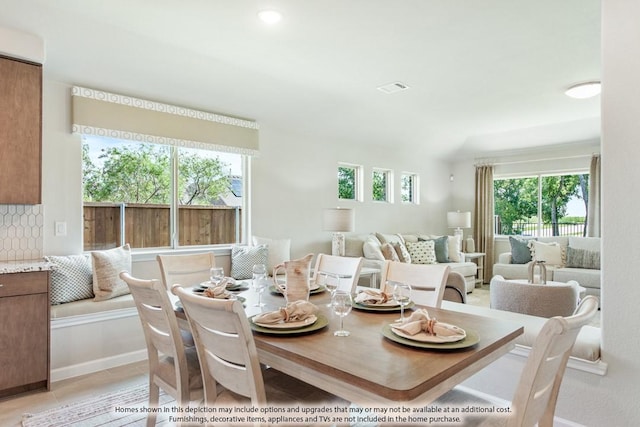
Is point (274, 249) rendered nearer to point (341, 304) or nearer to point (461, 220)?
point (341, 304)

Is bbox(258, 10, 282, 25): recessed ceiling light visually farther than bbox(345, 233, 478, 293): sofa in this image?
No

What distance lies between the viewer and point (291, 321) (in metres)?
1.57

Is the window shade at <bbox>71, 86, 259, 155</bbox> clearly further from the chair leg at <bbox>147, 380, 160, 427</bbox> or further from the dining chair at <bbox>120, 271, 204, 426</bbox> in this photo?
the chair leg at <bbox>147, 380, 160, 427</bbox>

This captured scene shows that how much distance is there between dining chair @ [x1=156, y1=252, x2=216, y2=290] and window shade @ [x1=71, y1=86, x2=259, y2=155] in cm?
161

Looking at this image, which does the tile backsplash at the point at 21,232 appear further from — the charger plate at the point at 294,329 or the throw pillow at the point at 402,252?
the throw pillow at the point at 402,252

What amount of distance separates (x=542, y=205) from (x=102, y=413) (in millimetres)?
7227

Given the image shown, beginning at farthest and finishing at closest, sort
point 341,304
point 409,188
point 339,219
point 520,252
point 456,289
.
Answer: point 409,188 < point 520,252 < point 339,219 < point 456,289 < point 341,304

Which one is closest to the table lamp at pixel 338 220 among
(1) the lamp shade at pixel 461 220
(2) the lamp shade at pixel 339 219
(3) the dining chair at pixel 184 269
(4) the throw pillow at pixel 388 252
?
(2) the lamp shade at pixel 339 219

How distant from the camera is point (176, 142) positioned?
396 cm

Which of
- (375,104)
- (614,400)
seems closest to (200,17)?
(375,104)

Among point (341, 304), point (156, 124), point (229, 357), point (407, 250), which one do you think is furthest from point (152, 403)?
point (407, 250)

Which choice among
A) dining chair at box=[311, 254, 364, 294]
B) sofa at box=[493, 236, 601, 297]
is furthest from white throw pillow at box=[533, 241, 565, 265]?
dining chair at box=[311, 254, 364, 294]

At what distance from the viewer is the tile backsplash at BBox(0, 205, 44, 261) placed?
3.00 m

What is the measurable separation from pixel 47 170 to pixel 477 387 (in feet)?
12.1
